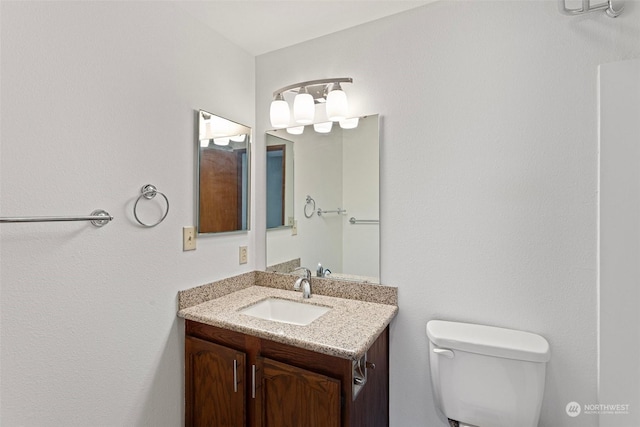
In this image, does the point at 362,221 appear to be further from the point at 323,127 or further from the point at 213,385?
the point at 213,385

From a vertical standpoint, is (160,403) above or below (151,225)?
below

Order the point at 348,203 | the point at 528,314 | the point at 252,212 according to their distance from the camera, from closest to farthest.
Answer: the point at 528,314 < the point at 348,203 < the point at 252,212

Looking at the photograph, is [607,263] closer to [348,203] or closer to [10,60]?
[348,203]

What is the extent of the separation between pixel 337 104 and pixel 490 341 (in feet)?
4.12

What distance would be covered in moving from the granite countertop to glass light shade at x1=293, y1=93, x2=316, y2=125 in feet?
3.22

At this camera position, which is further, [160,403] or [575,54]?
[160,403]

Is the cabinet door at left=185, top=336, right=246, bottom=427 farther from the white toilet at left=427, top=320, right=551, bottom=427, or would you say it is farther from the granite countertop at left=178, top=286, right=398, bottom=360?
the white toilet at left=427, top=320, right=551, bottom=427

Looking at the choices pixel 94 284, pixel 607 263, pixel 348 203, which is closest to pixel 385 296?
pixel 348 203

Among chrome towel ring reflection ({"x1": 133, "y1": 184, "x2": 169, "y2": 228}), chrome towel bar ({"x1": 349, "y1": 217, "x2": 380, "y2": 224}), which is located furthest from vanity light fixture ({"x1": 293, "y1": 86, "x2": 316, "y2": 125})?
chrome towel ring reflection ({"x1": 133, "y1": 184, "x2": 169, "y2": 228})

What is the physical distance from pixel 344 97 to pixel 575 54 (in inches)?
37.4

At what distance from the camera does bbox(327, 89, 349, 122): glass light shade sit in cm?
155

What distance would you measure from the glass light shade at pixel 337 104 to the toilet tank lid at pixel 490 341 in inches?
43.2

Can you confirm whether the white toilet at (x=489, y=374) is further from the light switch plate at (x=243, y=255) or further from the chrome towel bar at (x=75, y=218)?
the chrome towel bar at (x=75, y=218)

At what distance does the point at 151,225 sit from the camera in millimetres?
1327
